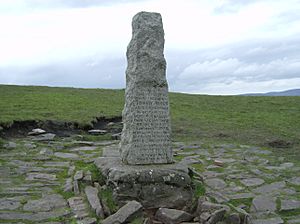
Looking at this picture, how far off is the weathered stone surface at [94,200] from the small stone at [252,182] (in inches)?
132

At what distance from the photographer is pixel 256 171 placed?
9750mm

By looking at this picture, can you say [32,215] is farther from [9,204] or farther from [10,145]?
[10,145]

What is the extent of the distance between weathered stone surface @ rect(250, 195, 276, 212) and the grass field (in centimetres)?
564

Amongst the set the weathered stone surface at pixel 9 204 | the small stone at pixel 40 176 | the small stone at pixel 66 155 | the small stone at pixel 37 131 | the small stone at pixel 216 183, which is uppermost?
the small stone at pixel 37 131

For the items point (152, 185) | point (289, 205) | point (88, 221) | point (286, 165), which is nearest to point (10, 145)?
point (152, 185)

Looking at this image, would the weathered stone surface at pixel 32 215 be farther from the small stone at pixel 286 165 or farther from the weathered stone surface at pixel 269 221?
the small stone at pixel 286 165

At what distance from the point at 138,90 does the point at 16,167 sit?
372 cm

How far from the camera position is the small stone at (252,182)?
864 cm

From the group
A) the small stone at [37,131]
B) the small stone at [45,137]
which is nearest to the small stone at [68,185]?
the small stone at [45,137]

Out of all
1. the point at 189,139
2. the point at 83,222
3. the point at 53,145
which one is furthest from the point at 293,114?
the point at 83,222

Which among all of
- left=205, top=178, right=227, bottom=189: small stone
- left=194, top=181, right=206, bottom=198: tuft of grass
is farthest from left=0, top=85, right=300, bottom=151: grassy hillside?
left=194, top=181, right=206, bottom=198: tuft of grass

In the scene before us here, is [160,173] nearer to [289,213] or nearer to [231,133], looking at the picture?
[289,213]

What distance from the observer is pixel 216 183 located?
868 cm

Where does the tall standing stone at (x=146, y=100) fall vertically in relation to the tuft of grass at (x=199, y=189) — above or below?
above
